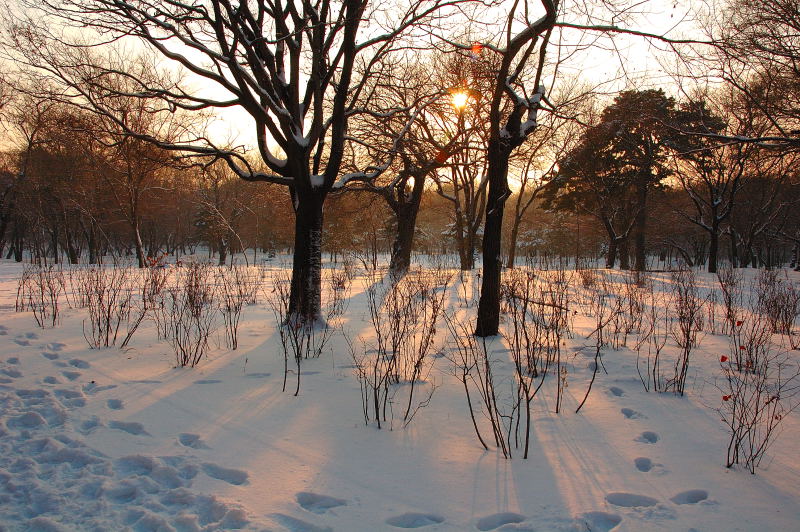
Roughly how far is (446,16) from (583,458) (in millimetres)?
5758

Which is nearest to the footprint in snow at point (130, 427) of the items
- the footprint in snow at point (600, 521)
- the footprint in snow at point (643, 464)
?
the footprint in snow at point (600, 521)

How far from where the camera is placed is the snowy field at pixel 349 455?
6.61 feet

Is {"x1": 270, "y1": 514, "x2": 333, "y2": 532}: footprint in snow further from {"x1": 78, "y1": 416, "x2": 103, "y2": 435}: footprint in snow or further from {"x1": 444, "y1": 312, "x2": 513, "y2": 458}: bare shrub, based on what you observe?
{"x1": 78, "y1": 416, "x2": 103, "y2": 435}: footprint in snow

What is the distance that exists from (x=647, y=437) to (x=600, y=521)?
1.15 m

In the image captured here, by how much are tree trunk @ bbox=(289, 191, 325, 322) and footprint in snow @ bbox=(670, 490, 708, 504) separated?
470 centimetres

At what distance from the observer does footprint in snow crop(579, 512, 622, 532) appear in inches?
77.5

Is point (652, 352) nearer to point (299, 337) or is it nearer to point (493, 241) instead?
point (493, 241)

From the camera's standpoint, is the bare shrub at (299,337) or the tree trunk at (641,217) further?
the tree trunk at (641,217)

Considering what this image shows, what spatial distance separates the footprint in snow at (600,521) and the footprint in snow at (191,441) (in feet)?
7.34

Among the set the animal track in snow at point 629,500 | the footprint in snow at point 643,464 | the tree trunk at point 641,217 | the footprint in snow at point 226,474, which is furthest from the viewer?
the tree trunk at point 641,217

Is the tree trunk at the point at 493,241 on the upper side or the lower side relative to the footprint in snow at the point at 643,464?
upper

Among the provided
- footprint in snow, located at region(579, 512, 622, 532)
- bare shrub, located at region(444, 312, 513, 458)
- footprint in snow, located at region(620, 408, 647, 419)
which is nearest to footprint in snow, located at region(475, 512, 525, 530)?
footprint in snow, located at region(579, 512, 622, 532)

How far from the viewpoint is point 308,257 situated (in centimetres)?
609

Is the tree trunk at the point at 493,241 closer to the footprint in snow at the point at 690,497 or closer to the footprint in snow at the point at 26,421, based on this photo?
the footprint in snow at the point at 690,497
